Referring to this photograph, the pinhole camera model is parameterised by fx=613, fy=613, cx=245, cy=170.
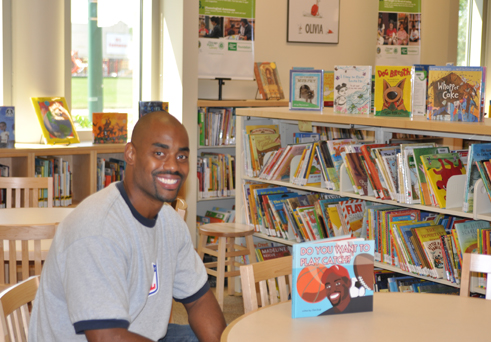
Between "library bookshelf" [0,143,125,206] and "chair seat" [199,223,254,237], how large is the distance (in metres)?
1.07

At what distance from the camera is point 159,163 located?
170 cm

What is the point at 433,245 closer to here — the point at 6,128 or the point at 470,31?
the point at 6,128

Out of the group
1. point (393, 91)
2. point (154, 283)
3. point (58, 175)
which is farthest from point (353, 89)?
point (58, 175)

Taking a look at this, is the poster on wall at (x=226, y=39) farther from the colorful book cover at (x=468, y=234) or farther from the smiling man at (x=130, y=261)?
the smiling man at (x=130, y=261)

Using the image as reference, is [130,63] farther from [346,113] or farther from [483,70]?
[483,70]

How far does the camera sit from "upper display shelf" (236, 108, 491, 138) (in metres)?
2.71

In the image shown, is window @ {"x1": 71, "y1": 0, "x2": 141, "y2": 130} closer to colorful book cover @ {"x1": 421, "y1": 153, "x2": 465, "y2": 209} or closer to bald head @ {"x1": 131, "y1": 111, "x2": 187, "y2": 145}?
colorful book cover @ {"x1": 421, "y1": 153, "x2": 465, "y2": 209}

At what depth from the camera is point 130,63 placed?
539cm

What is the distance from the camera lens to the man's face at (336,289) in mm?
1774

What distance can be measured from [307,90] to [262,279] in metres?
2.02

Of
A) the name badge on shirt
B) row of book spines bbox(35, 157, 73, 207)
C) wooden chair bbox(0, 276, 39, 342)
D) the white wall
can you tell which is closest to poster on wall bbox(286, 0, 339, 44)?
the white wall

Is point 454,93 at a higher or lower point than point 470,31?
lower

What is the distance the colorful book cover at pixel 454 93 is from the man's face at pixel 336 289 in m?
1.47

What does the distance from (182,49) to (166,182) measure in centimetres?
350
